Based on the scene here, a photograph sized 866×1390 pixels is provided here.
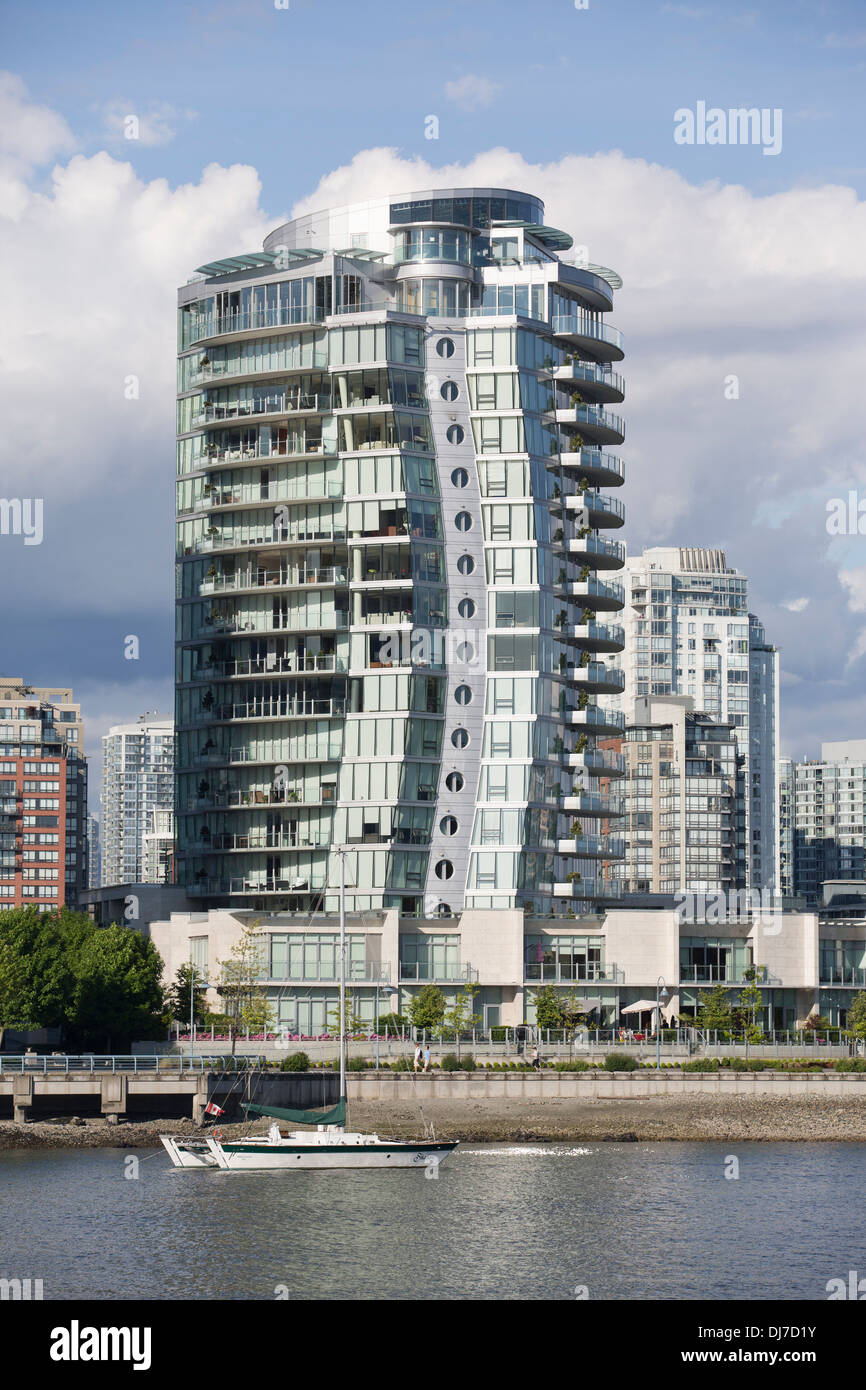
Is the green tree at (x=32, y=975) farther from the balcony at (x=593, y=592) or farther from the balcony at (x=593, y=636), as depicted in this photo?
the balcony at (x=593, y=592)

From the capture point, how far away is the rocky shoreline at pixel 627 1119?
384ft

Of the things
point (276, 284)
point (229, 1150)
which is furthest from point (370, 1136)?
point (276, 284)

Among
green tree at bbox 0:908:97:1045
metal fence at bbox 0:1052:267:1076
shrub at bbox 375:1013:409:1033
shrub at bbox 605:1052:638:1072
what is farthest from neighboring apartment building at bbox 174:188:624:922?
metal fence at bbox 0:1052:267:1076

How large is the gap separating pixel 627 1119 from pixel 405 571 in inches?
1926

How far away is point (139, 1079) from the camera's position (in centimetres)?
11119

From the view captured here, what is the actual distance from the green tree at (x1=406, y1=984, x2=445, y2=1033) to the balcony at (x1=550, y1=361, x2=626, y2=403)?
159ft

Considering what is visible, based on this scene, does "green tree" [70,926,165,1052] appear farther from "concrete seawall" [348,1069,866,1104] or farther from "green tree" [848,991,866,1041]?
"green tree" [848,991,866,1041]

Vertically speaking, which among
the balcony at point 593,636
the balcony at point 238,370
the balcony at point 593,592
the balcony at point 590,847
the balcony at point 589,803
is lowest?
the balcony at point 590,847

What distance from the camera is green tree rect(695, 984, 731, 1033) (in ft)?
457

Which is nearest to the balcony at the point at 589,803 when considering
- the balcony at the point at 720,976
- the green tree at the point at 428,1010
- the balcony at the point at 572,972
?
the balcony at the point at 572,972

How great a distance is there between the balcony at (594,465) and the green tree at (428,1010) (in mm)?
41766

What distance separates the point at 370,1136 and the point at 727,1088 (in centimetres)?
2938

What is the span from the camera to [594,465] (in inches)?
6284
